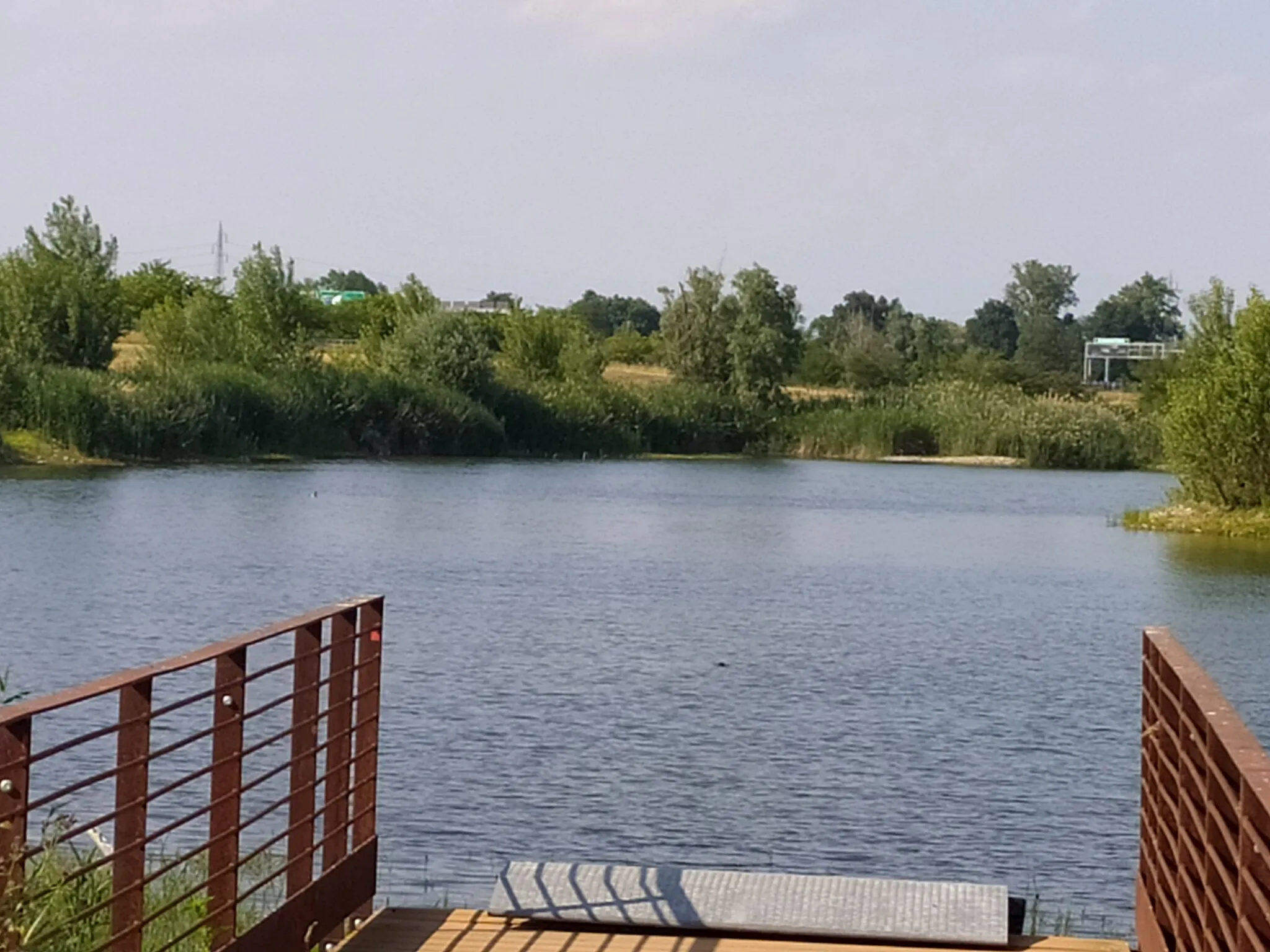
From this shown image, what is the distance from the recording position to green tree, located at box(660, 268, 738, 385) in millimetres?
69688

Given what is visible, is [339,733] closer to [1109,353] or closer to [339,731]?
[339,731]

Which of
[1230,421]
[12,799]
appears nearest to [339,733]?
[12,799]

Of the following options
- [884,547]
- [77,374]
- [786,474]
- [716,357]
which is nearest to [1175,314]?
[716,357]

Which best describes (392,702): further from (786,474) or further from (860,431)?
(860,431)

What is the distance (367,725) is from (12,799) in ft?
8.70

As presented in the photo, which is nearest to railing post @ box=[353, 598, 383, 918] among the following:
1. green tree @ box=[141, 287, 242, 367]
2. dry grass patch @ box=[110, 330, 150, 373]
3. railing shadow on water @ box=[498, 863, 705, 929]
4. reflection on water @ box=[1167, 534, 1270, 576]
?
railing shadow on water @ box=[498, 863, 705, 929]

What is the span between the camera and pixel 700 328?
70250 mm

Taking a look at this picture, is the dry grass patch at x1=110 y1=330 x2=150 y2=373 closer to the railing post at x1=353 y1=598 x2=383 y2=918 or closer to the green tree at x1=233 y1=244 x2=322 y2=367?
the green tree at x1=233 y1=244 x2=322 y2=367

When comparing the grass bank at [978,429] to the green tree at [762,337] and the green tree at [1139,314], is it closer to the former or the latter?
the green tree at [762,337]

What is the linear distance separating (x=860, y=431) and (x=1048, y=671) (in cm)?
4583

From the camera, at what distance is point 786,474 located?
171ft

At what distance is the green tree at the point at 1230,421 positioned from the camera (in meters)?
32.7

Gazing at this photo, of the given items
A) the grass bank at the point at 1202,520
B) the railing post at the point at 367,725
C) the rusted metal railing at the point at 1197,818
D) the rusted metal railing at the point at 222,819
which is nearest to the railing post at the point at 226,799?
the rusted metal railing at the point at 222,819

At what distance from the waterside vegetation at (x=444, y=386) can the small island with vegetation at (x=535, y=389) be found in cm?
8
